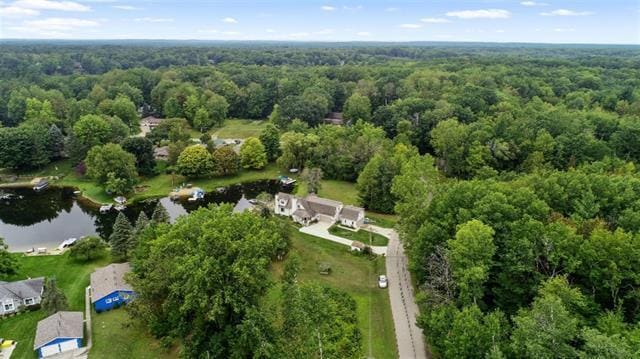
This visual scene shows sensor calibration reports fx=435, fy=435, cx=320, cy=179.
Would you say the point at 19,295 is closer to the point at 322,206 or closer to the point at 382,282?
the point at 382,282

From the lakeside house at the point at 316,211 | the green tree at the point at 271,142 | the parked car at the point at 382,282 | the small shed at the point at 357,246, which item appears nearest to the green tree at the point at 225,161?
the green tree at the point at 271,142

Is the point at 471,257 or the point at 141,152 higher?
the point at 471,257

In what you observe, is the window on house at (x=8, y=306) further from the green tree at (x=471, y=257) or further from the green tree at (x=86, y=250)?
the green tree at (x=471, y=257)

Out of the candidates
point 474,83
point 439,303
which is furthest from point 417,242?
point 474,83

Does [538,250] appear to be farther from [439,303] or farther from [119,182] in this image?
[119,182]

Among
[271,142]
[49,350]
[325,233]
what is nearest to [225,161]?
[271,142]

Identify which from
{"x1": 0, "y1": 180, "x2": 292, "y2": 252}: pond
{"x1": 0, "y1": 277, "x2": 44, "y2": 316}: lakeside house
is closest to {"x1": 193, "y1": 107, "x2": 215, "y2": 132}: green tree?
{"x1": 0, "y1": 180, "x2": 292, "y2": 252}: pond

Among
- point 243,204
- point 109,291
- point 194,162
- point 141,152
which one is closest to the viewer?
point 109,291

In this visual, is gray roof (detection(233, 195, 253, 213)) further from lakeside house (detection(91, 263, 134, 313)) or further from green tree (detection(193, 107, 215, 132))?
green tree (detection(193, 107, 215, 132))
